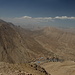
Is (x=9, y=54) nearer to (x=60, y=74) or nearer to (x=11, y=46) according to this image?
(x=11, y=46)

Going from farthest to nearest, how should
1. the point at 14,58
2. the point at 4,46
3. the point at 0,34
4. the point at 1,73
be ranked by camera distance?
the point at 0,34, the point at 4,46, the point at 14,58, the point at 1,73

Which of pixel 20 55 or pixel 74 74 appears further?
pixel 20 55

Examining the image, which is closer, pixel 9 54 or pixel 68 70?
pixel 68 70

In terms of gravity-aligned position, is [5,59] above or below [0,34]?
below

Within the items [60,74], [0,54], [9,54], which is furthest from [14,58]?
[60,74]

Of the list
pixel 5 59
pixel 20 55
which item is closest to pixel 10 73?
pixel 5 59

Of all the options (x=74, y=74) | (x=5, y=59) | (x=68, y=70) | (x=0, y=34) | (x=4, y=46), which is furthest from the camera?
(x=0, y=34)

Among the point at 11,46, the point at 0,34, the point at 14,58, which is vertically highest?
the point at 0,34

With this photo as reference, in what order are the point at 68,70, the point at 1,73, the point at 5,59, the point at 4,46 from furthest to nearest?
1. the point at 4,46
2. the point at 5,59
3. the point at 68,70
4. the point at 1,73

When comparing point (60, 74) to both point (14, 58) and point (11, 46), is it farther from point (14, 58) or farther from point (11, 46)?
point (11, 46)
